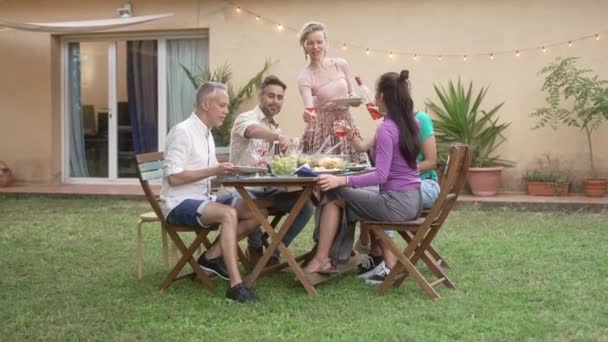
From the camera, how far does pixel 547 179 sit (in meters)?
8.19

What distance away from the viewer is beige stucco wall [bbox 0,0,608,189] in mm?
8367

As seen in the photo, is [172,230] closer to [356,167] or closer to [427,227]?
[356,167]

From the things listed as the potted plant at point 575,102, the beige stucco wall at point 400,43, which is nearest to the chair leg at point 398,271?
the potted plant at point 575,102

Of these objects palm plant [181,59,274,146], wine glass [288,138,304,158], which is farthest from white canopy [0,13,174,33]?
wine glass [288,138,304,158]

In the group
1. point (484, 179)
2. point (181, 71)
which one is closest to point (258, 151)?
point (484, 179)

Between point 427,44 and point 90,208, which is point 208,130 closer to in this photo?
point 90,208

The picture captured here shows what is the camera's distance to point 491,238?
19.4ft

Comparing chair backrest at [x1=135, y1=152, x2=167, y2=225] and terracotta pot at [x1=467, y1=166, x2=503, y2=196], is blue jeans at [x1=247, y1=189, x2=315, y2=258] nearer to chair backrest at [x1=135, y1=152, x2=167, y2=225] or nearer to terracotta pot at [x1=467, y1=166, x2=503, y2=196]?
chair backrest at [x1=135, y1=152, x2=167, y2=225]

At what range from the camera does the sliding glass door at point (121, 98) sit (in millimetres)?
9742

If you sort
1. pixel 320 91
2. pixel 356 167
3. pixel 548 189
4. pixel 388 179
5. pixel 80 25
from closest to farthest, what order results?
1. pixel 388 179
2. pixel 356 167
3. pixel 320 91
4. pixel 548 189
5. pixel 80 25

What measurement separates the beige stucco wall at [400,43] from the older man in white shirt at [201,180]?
4816mm

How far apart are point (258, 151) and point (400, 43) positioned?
491 cm

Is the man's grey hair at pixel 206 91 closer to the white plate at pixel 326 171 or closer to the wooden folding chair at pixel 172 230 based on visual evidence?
the wooden folding chair at pixel 172 230

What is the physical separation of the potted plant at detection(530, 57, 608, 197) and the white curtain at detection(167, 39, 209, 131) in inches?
166
